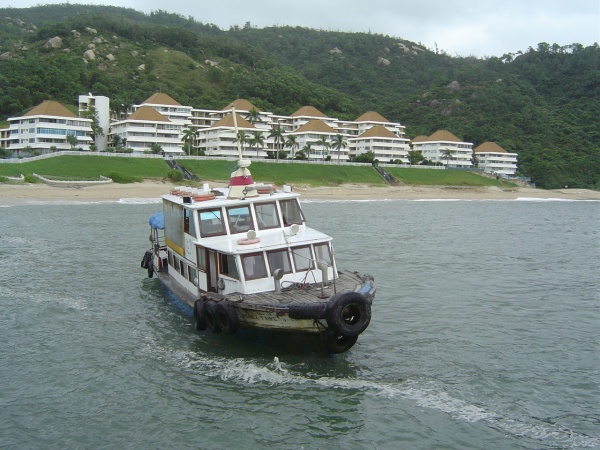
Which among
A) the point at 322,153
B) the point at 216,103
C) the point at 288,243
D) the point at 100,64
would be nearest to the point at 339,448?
the point at 288,243

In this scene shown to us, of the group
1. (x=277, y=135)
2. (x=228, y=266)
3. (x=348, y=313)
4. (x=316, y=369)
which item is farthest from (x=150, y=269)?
(x=277, y=135)

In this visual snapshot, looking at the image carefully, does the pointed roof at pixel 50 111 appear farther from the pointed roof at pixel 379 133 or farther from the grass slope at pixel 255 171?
the pointed roof at pixel 379 133

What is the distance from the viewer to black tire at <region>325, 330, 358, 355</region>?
16.5m

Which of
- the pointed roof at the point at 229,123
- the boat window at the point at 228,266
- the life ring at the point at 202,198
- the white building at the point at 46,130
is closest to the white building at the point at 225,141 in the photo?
the pointed roof at the point at 229,123

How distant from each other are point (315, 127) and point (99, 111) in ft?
144

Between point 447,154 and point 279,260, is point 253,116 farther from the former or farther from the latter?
point 279,260

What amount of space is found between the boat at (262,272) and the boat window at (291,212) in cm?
3

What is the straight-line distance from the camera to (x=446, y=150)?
434 feet

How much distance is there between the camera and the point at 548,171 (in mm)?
123688

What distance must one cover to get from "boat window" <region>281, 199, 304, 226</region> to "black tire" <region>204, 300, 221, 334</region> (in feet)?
13.3

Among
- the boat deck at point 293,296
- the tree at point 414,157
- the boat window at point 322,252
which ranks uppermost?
the tree at point 414,157

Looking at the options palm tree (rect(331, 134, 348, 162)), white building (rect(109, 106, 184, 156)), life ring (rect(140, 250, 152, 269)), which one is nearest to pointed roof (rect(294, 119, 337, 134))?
palm tree (rect(331, 134, 348, 162))

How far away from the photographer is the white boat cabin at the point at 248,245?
60.0 feet

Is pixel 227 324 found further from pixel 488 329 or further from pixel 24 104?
pixel 24 104
